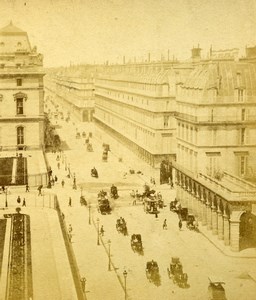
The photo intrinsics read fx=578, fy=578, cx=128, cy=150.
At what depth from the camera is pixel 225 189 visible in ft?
89.9

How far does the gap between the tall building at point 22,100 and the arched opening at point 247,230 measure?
88.8ft

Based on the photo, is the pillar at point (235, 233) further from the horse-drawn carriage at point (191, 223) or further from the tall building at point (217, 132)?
the horse-drawn carriage at point (191, 223)

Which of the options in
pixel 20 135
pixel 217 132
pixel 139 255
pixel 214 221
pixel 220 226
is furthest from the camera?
pixel 20 135

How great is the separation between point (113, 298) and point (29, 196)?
16.5 metres

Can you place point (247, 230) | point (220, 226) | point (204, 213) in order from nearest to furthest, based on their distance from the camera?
point (220, 226)
point (247, 230)
point (204, 213)

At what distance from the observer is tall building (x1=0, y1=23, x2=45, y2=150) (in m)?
50.0

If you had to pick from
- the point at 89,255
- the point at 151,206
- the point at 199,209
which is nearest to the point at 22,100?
the point at 151,206

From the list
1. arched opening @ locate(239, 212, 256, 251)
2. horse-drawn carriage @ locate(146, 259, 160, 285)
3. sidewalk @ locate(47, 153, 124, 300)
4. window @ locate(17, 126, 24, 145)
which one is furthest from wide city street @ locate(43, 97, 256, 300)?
window @ locate(17, 126, 24, 145)

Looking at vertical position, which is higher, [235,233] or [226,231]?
[235,233]

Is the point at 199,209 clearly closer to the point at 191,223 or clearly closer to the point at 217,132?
the point at 191,223

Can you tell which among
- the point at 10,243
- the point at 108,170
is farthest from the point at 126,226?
the point at 108,170

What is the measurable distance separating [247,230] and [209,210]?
2.51m

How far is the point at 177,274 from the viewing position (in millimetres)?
22734

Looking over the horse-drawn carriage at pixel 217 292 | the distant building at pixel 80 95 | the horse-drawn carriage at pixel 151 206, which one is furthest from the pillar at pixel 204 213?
the distant building at pixel 80 95
